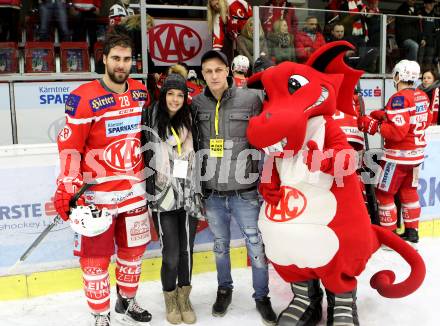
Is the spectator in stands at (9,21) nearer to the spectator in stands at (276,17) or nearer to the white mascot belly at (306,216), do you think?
the spectator in stands at (276,17)

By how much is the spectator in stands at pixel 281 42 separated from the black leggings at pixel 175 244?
256cm

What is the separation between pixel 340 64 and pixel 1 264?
7.20 ft

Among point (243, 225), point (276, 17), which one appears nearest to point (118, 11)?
point (276, 17)

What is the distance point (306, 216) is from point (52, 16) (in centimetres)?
393

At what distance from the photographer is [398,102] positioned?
351 cm

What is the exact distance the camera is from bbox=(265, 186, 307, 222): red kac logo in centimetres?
236

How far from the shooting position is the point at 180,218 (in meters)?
2.65

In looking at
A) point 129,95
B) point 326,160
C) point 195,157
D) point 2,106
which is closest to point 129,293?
point 195,157

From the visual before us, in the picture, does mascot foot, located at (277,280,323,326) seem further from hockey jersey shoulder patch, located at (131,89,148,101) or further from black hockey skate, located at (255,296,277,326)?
hockey jersey shoulder patch, located at (131,89,148,101)

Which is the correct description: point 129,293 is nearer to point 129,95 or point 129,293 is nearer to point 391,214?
point 129,95

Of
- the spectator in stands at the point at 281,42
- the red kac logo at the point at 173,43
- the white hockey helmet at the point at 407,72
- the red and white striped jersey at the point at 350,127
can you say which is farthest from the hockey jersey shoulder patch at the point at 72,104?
the red kac logo at the point at 173,43

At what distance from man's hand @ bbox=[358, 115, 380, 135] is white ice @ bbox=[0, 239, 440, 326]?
1.00 meters

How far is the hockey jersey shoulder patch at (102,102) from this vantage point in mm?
2354

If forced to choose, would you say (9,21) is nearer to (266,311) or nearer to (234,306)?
(234,306)
